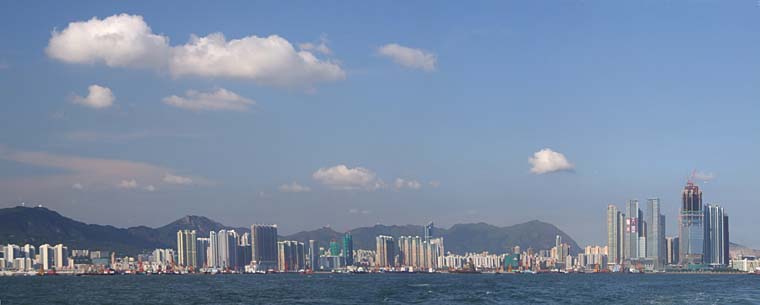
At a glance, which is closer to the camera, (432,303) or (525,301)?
(432,303)

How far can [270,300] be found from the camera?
10912 centimetres

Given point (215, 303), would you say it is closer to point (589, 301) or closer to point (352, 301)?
point (352, 301)

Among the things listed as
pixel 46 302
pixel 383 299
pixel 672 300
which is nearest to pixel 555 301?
pixel 672 300

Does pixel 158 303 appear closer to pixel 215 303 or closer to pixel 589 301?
pixel 215 303

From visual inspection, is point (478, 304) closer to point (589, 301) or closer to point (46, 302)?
point (589, 301)

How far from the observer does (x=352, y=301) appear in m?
109

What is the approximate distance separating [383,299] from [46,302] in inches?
1631

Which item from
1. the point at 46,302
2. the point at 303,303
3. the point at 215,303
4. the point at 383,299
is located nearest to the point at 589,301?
the point at 383,299

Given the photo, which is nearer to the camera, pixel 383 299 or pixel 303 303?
pixel 303 303

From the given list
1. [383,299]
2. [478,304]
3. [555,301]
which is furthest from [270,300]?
[555,301]

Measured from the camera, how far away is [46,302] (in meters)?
110

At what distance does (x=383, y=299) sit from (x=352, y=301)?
682 centimetres

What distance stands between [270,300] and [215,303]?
837 cm

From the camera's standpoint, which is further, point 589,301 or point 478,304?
point 589,301
